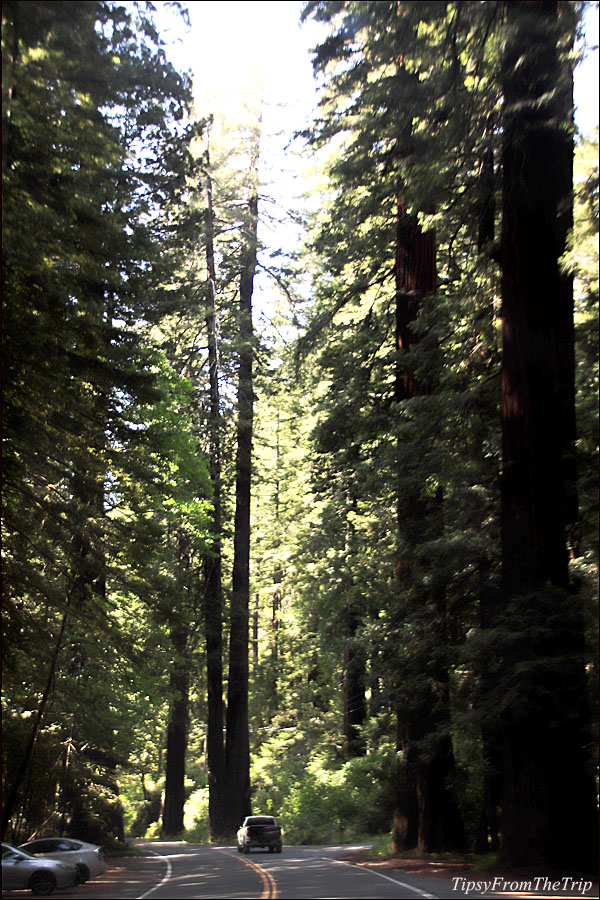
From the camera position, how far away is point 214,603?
33938 millimetres

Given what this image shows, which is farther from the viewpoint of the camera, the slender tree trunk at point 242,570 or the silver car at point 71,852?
the slender tree trunk at point 242,570

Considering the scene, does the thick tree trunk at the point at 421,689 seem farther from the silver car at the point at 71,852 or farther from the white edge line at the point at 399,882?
the silver car at the point at 71,852

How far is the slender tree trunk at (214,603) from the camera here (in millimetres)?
32719

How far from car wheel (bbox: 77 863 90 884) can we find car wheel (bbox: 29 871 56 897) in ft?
4.17

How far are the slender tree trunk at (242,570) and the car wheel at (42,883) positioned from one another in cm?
1654

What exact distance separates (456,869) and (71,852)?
7599mm

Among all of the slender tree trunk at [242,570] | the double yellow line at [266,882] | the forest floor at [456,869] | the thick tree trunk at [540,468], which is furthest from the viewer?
the slender tree trunk at [242,570]

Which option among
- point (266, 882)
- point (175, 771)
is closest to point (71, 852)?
point (266, 882)

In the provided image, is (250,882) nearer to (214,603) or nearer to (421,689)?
(421,689)

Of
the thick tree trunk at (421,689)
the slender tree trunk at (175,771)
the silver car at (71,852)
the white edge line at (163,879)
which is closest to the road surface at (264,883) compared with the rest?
the white edge line at (163,879)

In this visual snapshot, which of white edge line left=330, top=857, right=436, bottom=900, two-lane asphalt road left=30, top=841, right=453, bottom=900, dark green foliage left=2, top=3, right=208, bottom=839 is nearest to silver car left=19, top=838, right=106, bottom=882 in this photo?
two-lane asphalt road left=30, top=841, right=453, bottom=900

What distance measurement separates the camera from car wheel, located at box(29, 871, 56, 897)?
50.3 ft

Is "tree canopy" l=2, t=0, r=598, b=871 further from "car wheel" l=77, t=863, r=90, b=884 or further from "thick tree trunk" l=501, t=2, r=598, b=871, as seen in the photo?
"car wheel" l=77, t=863, r=90, b=884

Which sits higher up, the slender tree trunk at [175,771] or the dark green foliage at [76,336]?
the dark green foliage at [76,336]
